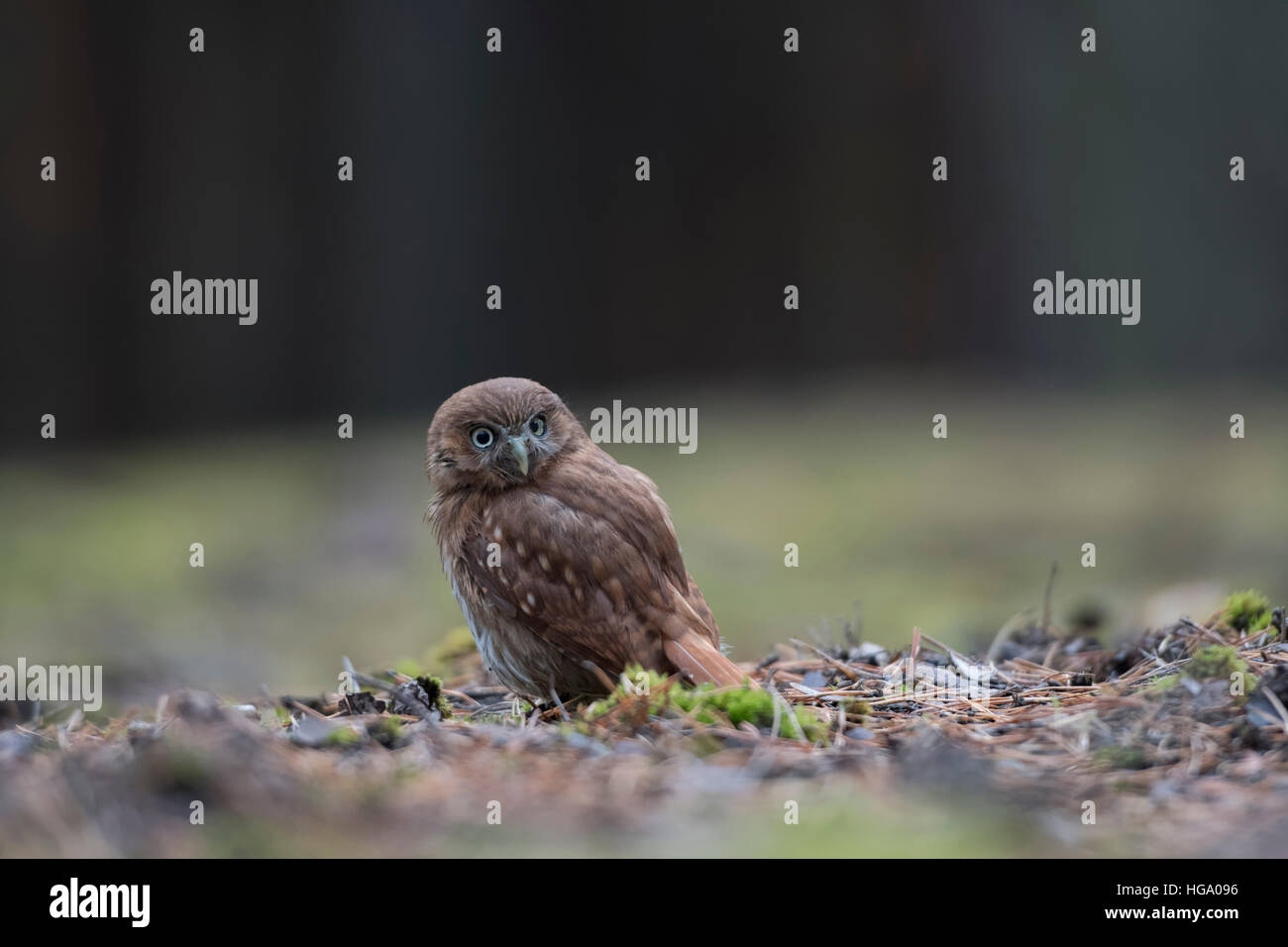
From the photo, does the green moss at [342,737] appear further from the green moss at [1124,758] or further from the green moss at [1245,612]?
the green moss at [1245,612]

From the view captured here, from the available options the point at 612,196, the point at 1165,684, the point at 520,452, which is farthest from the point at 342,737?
the point at 612,196

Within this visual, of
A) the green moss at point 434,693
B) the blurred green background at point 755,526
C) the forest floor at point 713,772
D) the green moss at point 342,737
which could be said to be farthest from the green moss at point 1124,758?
the blurred green background at point 755,526

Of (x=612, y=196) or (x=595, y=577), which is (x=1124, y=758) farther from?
(x=612, y=196)

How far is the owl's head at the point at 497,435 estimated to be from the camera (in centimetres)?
440

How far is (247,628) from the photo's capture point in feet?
26.8

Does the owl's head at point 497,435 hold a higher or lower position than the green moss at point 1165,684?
higher

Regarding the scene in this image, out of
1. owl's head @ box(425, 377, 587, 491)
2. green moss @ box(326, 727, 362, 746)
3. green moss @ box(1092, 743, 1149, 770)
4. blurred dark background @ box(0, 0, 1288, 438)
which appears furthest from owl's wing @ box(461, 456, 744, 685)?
blurred dark background @ box(0, 0, 1288, 438)

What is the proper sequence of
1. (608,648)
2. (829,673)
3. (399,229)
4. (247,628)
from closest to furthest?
(608,648)
(829,673)
(247,628)
(399,229)

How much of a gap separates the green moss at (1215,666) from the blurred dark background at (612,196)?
9616mm

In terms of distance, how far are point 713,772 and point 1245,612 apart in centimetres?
235

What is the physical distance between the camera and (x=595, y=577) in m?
4.09
